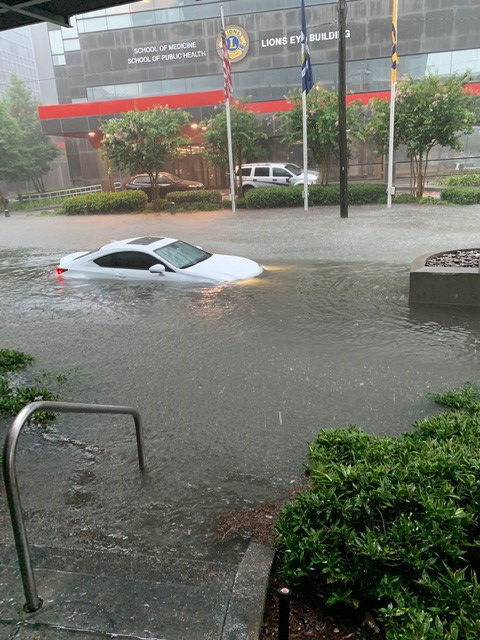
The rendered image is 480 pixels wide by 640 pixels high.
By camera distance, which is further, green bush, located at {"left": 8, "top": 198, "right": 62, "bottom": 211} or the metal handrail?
green bush, located at {"left": 8, "top": 198, "right": 62, "bottom": 211}

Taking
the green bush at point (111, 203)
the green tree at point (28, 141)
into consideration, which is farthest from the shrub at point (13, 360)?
the green tree at point (28, 141)

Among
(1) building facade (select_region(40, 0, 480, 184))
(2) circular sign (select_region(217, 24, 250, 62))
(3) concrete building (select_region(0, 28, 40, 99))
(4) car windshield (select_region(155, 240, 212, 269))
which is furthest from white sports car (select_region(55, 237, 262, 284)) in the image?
(3) concrete building (select_region(0, 28, 40, 99))

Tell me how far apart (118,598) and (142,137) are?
27387 millimetres

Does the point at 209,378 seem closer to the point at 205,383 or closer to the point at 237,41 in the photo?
the point at 205,383

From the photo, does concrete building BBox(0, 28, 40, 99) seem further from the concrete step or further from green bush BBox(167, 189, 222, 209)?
the concrete step

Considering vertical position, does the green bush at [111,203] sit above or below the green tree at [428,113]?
below

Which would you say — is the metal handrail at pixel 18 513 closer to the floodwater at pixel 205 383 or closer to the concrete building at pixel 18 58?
the floodwater at pixel 205 383

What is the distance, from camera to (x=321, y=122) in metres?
25.6

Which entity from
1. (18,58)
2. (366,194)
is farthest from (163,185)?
(18,58)

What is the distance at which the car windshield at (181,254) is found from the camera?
1188 centimetres

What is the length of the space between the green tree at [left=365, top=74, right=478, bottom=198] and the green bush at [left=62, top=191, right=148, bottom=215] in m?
12.9

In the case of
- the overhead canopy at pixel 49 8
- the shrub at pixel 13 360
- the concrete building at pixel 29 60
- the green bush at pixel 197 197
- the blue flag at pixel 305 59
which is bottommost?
the shrub at pixel 13 360

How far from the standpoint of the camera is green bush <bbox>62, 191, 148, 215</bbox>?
2944 cm

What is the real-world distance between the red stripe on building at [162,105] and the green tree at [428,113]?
8.74 meters
